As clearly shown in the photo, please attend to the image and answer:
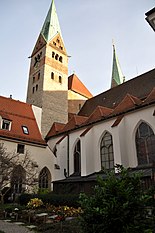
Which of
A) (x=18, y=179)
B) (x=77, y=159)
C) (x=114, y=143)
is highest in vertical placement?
(x=114, y=143)

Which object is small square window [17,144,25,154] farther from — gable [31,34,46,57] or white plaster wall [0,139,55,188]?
gable [31,34,46,57]

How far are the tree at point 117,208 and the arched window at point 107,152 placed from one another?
12.0m

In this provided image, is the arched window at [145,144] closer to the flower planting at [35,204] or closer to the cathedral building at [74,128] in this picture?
the cathedral building at [74,128]

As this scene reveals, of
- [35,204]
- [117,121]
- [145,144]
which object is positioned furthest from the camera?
[117,121]

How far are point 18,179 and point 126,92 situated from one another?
13.6m

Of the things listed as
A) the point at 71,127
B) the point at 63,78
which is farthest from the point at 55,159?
the point at 63,78

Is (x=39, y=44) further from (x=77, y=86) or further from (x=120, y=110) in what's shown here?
(x=120, y=110)

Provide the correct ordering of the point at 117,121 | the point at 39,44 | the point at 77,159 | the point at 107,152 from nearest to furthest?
the point at 117,121 → the point at 107,152 → the point at 77,159 → the point at 39,44

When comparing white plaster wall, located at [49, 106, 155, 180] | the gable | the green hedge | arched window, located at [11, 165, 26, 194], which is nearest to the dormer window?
arched window, located at [11, 165, 26, 194]

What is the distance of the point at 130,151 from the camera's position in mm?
15469

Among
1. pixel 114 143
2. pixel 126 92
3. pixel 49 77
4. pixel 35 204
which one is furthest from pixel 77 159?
pixel 49 77

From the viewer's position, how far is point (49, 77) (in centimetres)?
2916

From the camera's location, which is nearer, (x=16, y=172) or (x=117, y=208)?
(x=117, y=208)

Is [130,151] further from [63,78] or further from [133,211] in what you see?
[63,78]
